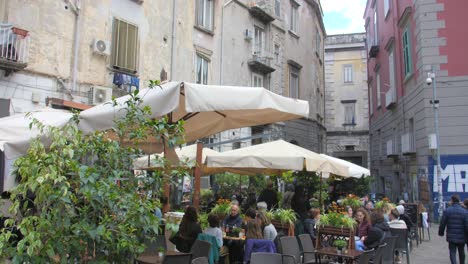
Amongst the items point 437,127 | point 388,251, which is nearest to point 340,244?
point 388,251

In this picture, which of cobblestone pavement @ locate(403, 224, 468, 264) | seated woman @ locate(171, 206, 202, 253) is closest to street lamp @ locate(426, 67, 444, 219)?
cobblestone pavement @ locate(403, 224, 468, 264)

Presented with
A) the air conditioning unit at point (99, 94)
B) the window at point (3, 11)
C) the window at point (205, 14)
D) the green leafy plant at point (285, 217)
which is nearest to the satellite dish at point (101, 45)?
the air conditioning unit at point (99, 94)

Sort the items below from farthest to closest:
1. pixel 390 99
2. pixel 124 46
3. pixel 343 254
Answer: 1. pixel 390 99
2. pixel 124 46
3. pixel 343 254

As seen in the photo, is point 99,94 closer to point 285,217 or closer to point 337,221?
point 285,217

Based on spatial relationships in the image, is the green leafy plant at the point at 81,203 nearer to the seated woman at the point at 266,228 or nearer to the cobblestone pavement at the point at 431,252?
the seated woman at the point at 266,228

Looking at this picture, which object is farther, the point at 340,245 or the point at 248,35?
the point at 248,35

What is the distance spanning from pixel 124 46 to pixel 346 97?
93.7 ft

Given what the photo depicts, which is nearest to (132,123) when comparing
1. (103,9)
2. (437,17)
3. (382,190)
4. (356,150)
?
(103,9)

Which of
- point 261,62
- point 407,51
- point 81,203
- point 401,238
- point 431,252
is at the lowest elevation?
point 431,252

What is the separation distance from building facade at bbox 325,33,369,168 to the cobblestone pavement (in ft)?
84.8

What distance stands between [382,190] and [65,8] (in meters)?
22.5

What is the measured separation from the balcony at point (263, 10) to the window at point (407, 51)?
7363 millimetres

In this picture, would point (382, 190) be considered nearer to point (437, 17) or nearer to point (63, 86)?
point (437, 17)

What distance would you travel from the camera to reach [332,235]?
25.6ft
